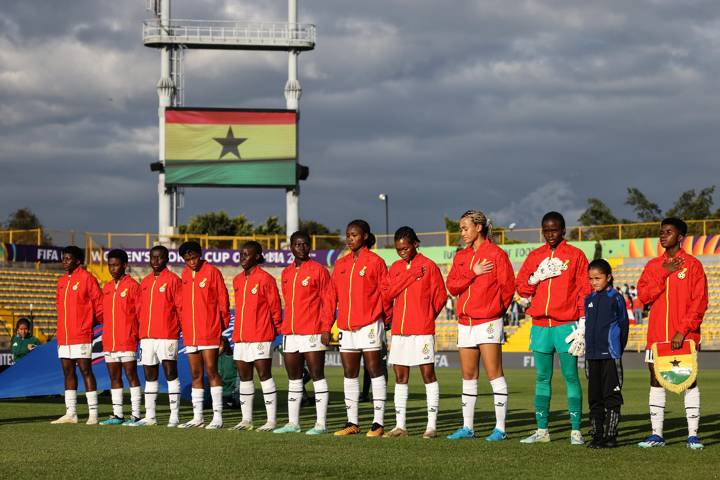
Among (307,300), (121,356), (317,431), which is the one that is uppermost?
(307,300)

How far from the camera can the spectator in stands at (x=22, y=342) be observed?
20.3 meters

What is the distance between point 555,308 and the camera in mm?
10906

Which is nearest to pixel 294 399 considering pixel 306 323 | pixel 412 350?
pixel 306 323

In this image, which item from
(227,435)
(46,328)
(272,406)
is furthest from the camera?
(46,328)

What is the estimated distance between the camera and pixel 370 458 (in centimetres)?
948

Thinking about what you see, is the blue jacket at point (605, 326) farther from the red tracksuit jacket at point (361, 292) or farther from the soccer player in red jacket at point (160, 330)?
the soccer player in red jacket at point (160, 330)

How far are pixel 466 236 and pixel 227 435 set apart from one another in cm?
342

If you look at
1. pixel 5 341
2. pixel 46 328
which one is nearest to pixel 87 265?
pixel 46 328

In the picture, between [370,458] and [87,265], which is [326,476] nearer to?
[370,458]

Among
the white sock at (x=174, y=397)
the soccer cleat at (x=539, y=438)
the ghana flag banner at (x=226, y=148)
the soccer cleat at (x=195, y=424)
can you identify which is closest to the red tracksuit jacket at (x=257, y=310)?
the soccer cleat at (x=195, y=424)

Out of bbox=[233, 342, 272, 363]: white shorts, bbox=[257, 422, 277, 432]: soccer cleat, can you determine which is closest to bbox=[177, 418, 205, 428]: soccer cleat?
bbox=[257, 422, 277, 432]: soccer cleat

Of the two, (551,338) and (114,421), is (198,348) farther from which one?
(551,338)

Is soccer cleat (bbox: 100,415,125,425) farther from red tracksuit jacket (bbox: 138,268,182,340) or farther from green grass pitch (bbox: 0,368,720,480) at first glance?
red tracksuit jacket (bbox: 138,268,182,340)

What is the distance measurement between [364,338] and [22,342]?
1062 cm
